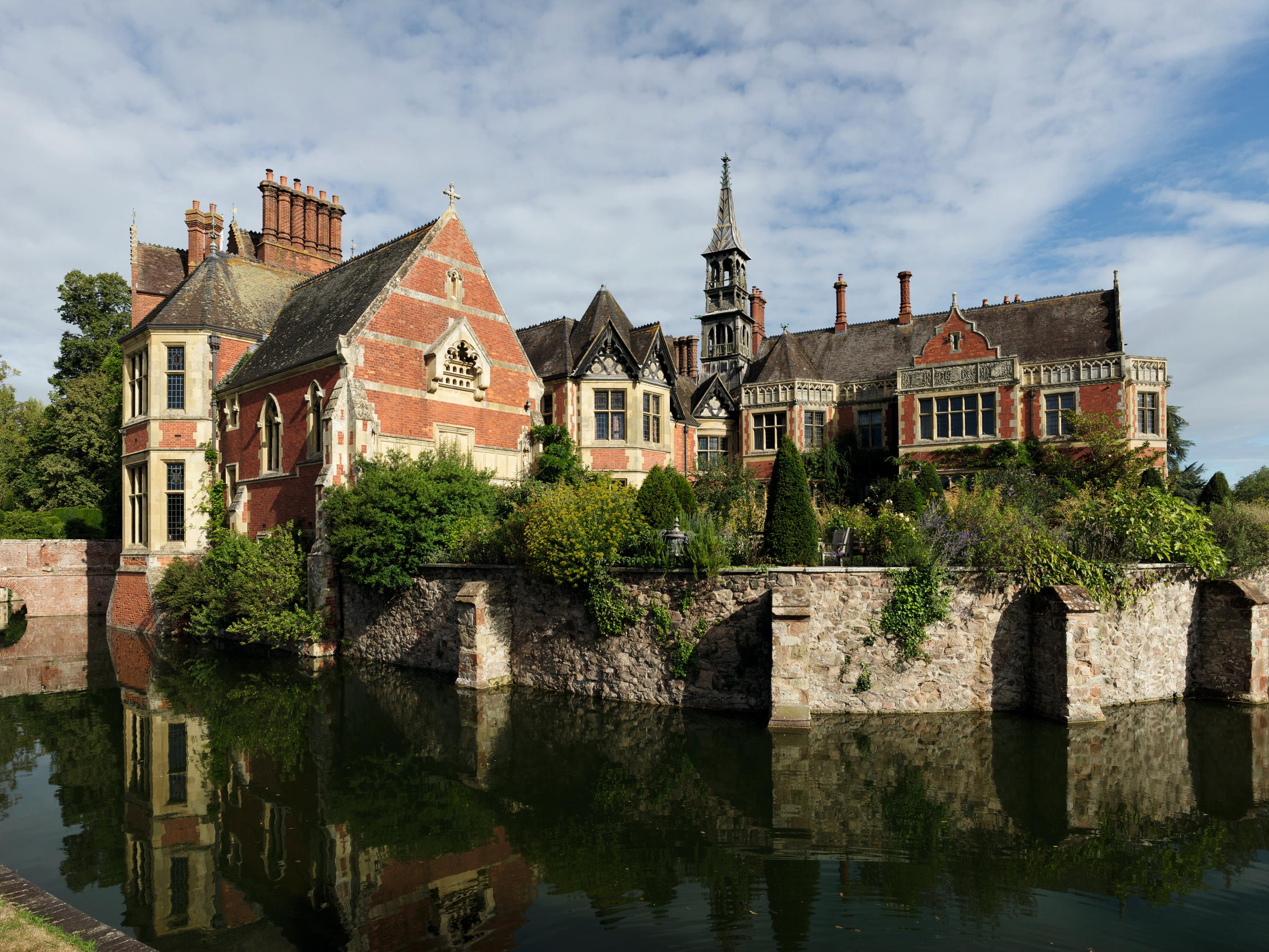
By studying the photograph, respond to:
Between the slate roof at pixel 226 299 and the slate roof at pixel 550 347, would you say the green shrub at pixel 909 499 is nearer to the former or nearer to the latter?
A: the slate roof at pixel 550 347

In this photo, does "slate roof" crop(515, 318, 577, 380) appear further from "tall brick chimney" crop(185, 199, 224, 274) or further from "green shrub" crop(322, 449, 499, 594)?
"tall brick chimney" crop(185, 199, 224, 274)

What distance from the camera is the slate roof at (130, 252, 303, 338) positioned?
26.6 meters

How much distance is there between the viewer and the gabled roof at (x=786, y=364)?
110 ft

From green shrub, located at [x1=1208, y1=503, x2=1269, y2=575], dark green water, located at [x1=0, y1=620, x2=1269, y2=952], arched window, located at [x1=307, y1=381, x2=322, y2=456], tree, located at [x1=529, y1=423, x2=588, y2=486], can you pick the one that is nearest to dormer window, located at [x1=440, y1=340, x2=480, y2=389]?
tree, located at [x1=529, y1=423, x2=588, y2=486]

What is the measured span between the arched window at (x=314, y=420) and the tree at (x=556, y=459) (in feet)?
22.5

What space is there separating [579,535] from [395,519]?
20.5 feet

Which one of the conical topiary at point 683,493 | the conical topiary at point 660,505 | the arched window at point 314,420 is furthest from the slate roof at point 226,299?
the conical topiary at point 660,505

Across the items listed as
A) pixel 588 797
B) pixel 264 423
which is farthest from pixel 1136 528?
pixel 264 423

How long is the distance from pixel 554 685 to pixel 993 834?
9949 millimetres

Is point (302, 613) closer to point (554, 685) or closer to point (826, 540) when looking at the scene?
point (554, 685)

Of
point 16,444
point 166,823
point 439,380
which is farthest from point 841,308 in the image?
point 16,444

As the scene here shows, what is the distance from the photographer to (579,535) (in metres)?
15.8

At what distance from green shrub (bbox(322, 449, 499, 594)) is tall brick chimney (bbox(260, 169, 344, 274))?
16380 millimetres

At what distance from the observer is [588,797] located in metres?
10.8
